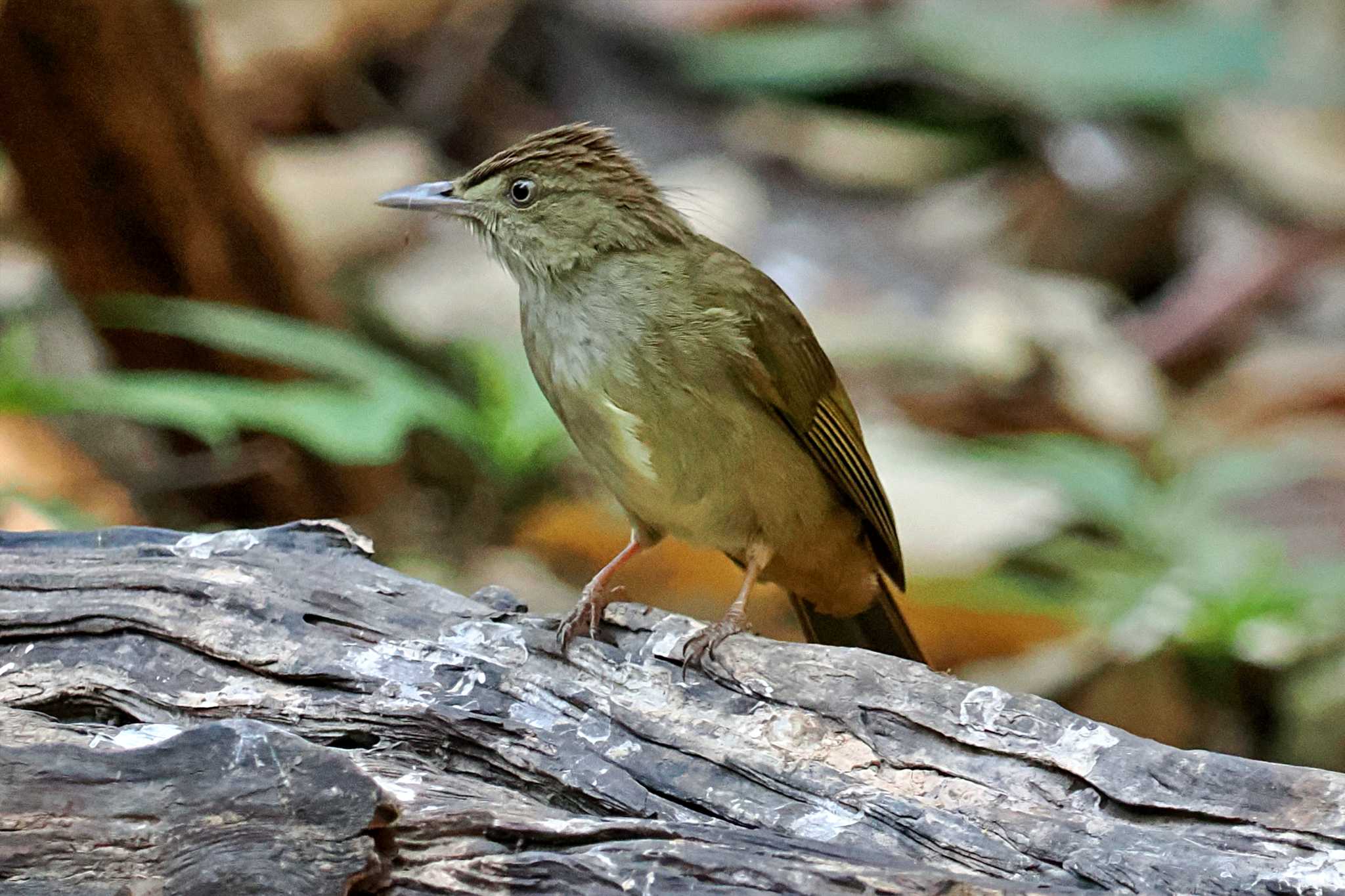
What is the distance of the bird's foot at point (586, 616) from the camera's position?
3160 mm

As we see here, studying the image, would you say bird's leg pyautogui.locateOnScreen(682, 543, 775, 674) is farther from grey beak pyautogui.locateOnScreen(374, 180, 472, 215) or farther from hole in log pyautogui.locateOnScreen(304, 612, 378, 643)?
grey beak pyautogui.locateOnScreen(374, 180, 472, 215)

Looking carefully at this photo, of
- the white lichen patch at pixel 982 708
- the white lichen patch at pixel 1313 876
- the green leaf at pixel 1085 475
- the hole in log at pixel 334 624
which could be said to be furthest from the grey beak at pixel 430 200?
the green leaf at pixel 1085 475

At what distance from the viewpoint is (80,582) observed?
10.3 ft

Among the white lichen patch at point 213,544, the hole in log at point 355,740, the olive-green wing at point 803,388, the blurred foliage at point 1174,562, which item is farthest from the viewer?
the blurred foliage at point 1174,562

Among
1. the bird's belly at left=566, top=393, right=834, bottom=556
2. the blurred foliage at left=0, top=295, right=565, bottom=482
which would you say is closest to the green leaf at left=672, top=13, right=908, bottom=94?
the blurred foliage at left=0, top=295, right=565, bottom=482

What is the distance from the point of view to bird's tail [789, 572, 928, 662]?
13.1 feet

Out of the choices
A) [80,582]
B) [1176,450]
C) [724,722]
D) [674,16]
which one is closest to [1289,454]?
[1176,450]

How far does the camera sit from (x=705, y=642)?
3.08 m

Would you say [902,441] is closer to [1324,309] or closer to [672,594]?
[672,594]

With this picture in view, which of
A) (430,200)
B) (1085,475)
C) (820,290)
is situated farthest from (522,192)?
(820,290)

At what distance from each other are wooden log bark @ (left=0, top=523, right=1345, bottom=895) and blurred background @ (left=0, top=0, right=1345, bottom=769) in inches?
54.2

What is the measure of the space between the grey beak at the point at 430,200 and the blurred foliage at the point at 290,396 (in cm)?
93

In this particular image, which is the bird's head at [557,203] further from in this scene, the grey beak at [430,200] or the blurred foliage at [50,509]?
the blurred foliage at [50,509]

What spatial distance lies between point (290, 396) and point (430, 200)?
4.18 feet
